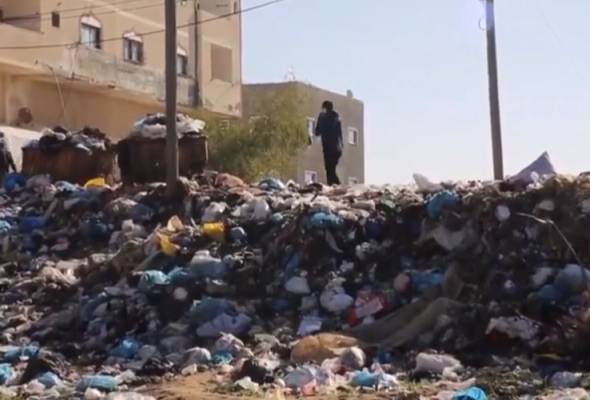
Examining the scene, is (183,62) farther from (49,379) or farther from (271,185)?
(49,379)

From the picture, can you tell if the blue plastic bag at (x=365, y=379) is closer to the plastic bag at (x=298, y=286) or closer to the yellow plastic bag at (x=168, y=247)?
the plastic bag at (x=298, y=286)

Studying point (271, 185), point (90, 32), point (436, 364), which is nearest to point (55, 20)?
point (90, 32)

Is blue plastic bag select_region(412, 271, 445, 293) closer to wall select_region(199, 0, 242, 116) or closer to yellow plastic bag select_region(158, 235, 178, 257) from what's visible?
yellow plastic bag select_region(158, 235, 178, 257)

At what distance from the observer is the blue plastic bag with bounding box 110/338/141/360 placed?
995 cm

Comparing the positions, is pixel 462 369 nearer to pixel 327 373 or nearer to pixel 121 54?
pixel 327 373

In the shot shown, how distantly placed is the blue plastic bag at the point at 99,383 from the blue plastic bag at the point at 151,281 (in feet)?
7.51

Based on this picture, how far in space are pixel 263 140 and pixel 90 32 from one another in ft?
21.6

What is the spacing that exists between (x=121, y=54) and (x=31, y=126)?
171 inches

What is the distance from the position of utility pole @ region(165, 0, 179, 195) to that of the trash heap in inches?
20.5

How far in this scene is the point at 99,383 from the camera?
28.4 feet

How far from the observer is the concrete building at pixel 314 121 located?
3981cm

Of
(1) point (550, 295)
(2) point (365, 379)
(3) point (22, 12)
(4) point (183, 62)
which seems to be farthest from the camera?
(4) point (183, 62)

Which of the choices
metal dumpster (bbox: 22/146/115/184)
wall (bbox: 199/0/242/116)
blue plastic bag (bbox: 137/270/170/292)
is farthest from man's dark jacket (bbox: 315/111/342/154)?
wall (bbox: 199/0/242/116)

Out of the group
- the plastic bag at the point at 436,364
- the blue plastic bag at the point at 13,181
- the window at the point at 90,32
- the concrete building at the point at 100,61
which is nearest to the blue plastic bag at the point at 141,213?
the blue plastic bag at the point at 13,181
